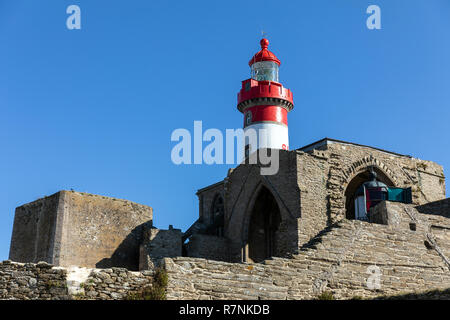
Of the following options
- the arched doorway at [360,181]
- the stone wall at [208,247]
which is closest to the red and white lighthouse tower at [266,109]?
the arched doorway at [360,181]

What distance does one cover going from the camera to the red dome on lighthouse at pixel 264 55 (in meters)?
36.4

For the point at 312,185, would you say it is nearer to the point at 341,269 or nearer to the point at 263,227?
the point at 263,227

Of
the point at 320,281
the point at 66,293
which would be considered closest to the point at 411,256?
the point at 320,281

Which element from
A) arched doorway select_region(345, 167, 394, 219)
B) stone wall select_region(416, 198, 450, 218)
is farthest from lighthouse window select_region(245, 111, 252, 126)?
stone wall select_region(416, 198, 450, 218)

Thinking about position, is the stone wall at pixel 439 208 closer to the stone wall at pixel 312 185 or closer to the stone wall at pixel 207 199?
the stone wall at pixel 312 185

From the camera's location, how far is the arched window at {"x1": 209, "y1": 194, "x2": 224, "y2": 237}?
27812 millimetres

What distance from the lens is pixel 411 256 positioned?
1633cm

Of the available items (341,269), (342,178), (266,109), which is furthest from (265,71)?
(341,269)

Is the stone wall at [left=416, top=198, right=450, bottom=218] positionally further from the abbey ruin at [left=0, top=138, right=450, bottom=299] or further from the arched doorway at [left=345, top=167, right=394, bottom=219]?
the arched doorway at [left=345, top=167, right=394, bottom=219]

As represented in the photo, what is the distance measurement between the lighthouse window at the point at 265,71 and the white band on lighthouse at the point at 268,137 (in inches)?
143

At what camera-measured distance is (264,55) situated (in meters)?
36.5

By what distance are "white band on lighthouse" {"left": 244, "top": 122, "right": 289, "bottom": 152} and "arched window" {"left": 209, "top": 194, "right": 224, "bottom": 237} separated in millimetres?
4321
